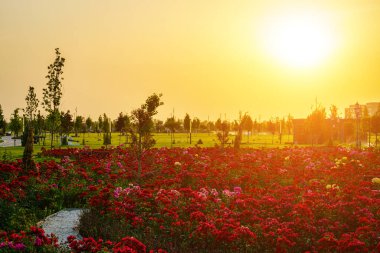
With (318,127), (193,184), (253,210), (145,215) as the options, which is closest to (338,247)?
(253,210)

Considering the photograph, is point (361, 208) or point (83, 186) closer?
point (361, 208)

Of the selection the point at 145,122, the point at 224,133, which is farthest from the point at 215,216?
the point at 224,133

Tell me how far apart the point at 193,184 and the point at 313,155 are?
9.40m

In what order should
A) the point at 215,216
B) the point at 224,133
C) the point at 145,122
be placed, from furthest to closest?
the point at 224,133
the point at 145,122
the point at 215,216

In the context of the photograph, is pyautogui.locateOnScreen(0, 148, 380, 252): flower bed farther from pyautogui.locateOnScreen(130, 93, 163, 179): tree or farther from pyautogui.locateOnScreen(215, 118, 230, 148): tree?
pyautogui.locateOnScreen(215, 118, 230, 148): tree

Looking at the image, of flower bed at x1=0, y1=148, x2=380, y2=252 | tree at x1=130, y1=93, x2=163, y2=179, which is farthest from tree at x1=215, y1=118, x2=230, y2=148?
flower bed at x1=0, y1=148, x2=380, y2=252

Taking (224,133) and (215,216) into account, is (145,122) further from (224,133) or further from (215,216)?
(224,133)

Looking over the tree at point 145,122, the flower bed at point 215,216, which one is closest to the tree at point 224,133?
the tree at point 145,122

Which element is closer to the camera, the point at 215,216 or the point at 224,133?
the point at 215,216

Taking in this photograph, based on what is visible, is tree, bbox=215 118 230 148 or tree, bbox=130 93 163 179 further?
tree, bbox=215 118 230 148

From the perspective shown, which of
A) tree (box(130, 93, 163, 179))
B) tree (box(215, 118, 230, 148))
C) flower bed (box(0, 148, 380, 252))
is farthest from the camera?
tree (box(215, 118, 230, 148))

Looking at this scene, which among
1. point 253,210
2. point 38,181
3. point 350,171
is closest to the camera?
point 253,210

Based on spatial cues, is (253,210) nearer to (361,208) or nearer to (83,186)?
(361,208)

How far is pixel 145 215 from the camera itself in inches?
405
